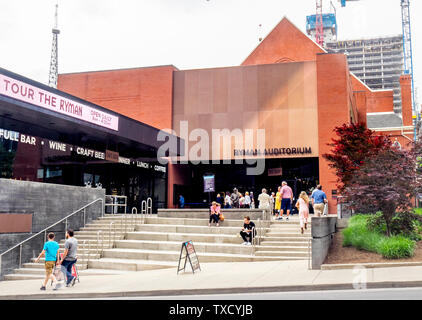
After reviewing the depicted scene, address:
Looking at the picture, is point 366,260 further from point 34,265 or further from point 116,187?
point 116,187

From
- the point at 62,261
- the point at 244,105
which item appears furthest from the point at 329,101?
the point at 62,261

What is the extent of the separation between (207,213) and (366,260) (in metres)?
8.02

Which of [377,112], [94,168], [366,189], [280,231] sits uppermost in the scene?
[377,112]

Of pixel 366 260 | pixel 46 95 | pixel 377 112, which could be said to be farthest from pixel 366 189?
pixel 377 112

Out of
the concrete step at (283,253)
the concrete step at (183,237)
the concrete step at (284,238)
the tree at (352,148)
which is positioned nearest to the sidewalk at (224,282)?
the concrete step at (283,253)

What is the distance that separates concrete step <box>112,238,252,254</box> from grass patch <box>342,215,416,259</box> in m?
3.56

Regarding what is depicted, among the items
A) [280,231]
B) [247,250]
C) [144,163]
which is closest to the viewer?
[247,250]

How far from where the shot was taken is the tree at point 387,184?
14633mm

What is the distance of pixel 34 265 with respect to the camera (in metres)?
16.2

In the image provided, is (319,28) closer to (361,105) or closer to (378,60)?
(378,60)

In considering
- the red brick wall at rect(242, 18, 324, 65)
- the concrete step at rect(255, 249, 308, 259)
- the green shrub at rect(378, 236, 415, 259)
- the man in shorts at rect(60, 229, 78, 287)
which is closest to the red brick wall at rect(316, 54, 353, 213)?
the red brick wall at rect(242, 18, 324, 65)

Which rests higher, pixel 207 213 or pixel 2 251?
pixel 207 213

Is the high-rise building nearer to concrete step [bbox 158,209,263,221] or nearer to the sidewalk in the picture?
concrete step [bbox 158,209,263,221]

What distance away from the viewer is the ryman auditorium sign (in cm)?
3484
